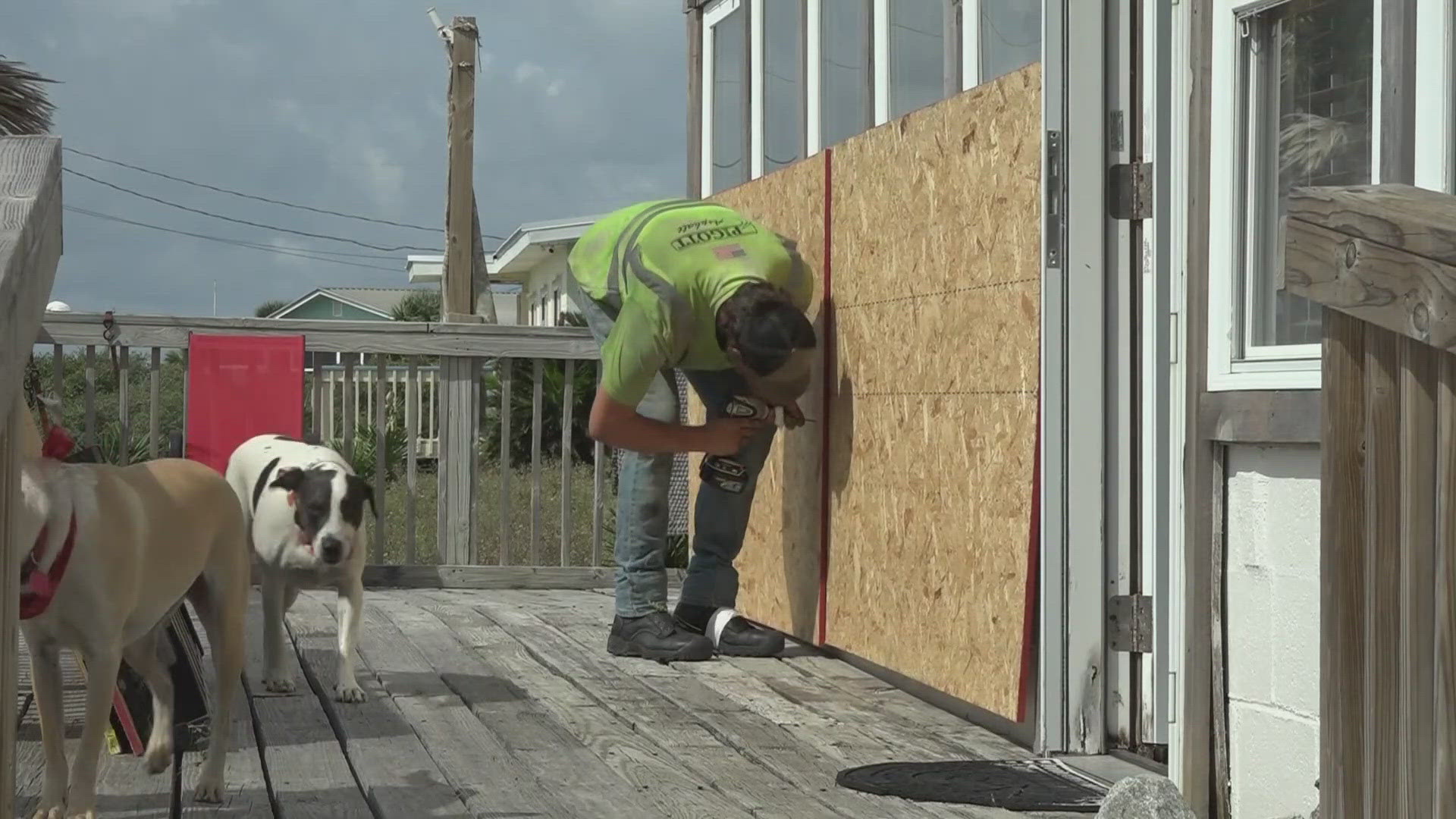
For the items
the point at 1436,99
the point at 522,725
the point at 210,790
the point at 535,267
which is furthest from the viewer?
the point at 535,267

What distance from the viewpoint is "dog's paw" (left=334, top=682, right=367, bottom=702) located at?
205 inches

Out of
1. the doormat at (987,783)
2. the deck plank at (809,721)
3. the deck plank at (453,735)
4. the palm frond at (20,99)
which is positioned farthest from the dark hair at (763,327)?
the palm frond at (20,99)

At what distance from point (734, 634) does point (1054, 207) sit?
8.25 feet

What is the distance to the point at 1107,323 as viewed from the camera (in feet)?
14.7

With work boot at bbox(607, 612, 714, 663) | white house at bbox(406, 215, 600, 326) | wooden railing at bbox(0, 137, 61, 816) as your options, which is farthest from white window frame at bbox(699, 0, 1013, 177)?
white house at bbox(406, 215, 600, 326)

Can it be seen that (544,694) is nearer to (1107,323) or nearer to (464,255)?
(1107,323)

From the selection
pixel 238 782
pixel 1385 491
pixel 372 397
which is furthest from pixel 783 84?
pixel 372 397

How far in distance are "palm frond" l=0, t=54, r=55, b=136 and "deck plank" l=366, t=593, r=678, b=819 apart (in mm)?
2229

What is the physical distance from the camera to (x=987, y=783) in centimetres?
407

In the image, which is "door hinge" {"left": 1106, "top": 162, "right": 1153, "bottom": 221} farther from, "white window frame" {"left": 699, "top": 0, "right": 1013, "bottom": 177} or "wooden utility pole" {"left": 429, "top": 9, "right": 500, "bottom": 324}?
"wooden utility pole" {"left": 429, "top": 9, "right": 500, "bottom": 324}

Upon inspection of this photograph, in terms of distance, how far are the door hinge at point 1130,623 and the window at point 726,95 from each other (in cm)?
345

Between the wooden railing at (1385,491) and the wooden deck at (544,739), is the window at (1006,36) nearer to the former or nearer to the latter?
the wooden deck at (544,739)

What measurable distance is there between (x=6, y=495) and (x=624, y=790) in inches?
91.1

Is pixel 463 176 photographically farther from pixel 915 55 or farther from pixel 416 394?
pixel 915 55
